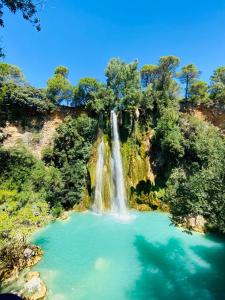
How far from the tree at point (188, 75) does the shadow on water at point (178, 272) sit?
21794 millimetres

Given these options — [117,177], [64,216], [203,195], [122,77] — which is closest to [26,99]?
[122,77]

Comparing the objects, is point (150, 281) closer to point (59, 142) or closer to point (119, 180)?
point (119, 180)

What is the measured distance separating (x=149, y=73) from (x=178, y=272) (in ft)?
87.6

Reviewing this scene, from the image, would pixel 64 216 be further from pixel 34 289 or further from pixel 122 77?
pixel 122 77

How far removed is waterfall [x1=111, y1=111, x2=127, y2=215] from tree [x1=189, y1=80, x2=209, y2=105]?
11.3 metres

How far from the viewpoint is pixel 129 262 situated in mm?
12758

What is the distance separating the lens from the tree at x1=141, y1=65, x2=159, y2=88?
31.3m

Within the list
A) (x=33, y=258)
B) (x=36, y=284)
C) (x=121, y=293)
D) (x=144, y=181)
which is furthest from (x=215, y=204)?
(x=144, y=181)

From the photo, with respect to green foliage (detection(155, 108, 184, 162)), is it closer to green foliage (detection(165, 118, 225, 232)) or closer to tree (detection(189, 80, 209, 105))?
tree (detection(189, 80, 209, 105))

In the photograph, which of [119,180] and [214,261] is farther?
[119,180]

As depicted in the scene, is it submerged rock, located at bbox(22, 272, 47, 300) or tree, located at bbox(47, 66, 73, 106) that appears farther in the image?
tree, located at bbox(47, 66, 73, 106)

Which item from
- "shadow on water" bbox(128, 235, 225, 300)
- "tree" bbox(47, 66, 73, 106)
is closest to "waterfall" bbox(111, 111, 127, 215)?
"tree" bbox(47, 66, 73, 106)

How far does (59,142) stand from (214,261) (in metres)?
19.6

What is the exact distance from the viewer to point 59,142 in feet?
87.4
